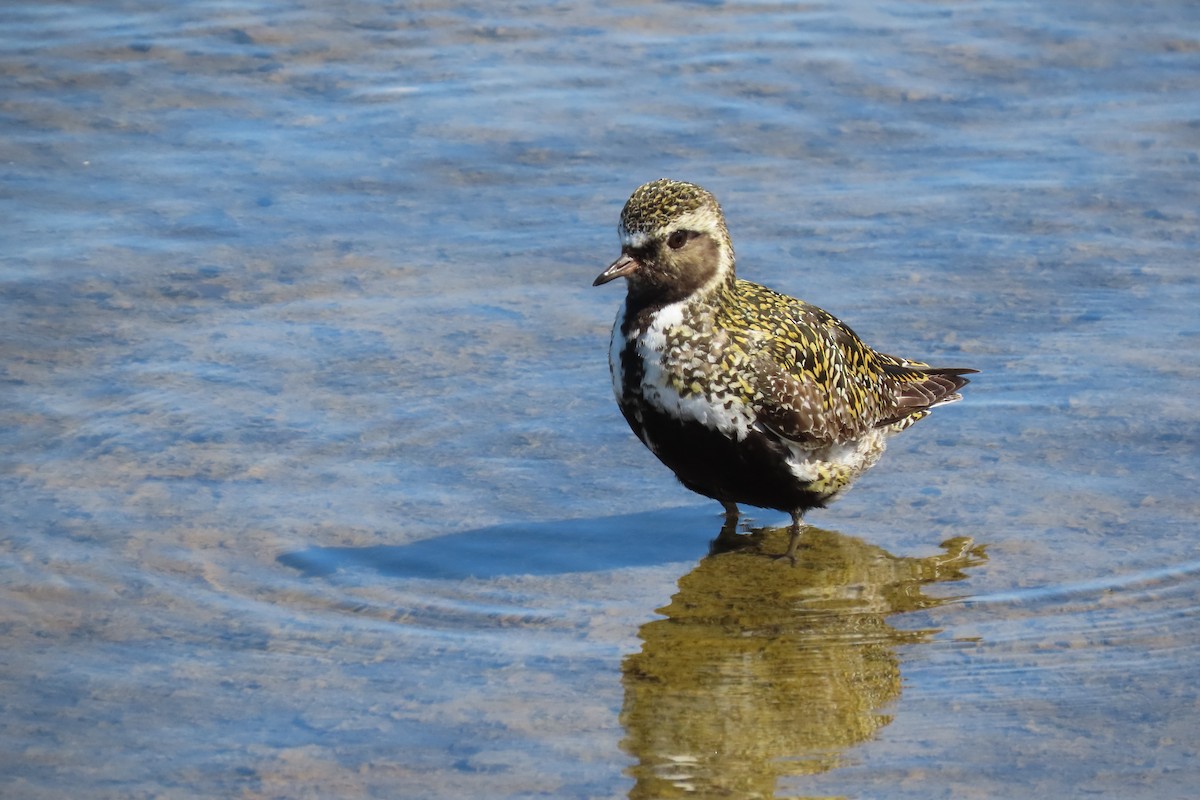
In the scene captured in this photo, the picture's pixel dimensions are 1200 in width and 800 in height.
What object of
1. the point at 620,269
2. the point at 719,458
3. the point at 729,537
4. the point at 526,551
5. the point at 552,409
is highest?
the point at 620,269

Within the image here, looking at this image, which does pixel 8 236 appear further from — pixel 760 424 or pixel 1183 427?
pixel 1183 427

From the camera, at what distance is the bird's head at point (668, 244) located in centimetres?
818

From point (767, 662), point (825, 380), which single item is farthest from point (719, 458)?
point (767, 662)

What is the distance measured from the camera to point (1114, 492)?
8977 millimetres

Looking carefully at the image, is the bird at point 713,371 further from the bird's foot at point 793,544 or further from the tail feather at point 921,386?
the tail feather at point 921,386

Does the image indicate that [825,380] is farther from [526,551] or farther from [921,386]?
[526,551]

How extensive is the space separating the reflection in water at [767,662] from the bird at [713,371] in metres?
0.41

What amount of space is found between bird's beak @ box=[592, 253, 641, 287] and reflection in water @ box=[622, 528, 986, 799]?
4.98 ft

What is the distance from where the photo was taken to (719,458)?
323 inches

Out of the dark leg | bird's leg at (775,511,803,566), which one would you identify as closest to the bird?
bird's leg at (775,511,803,566)

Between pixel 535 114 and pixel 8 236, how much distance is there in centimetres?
401

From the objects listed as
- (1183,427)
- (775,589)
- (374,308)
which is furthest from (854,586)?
(374,308)

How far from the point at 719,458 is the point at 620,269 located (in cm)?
100

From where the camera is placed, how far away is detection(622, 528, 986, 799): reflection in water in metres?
6.79
